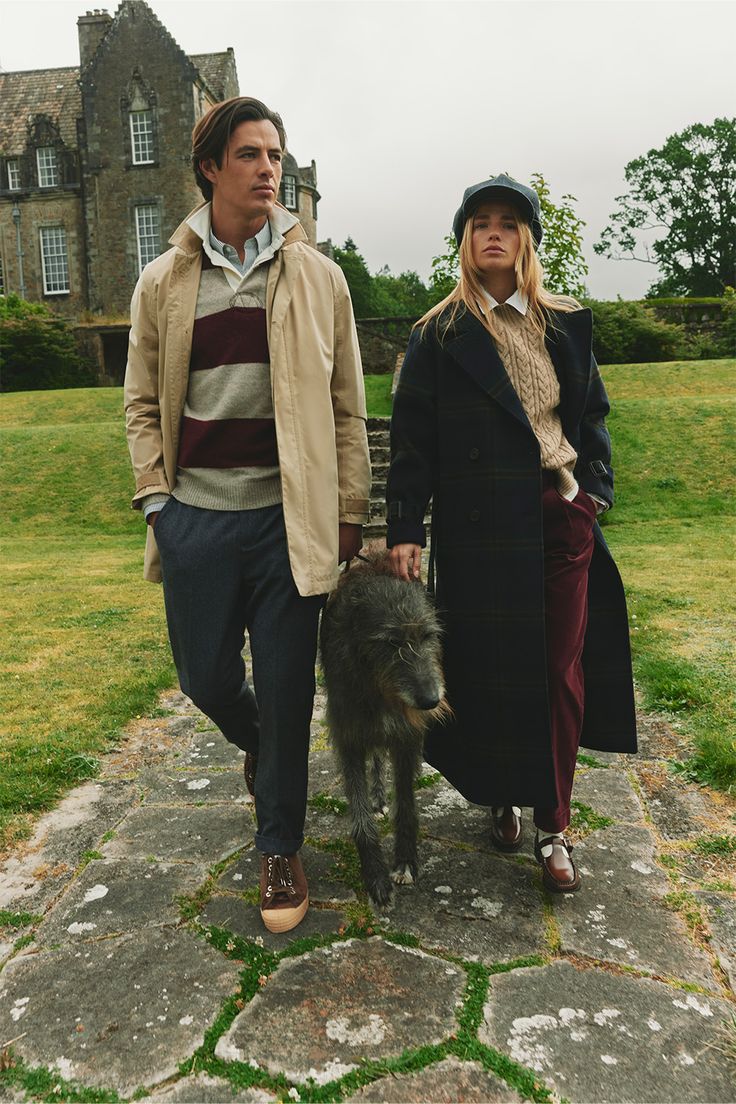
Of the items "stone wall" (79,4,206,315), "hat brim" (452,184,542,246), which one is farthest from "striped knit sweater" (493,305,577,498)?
"stone wall" (79,4,206,315)

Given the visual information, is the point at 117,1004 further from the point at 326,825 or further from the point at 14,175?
the point at 14,175

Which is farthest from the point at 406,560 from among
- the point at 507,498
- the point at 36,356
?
the point at 36,356

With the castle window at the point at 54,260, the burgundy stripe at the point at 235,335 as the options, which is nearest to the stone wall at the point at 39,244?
the castle window at the point at 54,260

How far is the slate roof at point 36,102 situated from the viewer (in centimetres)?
3716

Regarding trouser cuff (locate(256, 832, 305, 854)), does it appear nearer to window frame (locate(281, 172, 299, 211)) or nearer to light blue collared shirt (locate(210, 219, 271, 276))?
light blue collared shirt (locate(210, 219, 271, 276))

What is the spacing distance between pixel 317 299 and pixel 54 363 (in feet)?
94.9

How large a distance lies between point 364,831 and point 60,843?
1.40m

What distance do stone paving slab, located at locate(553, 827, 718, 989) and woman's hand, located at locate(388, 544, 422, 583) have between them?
133 cm

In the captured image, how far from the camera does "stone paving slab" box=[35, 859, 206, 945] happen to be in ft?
9.43

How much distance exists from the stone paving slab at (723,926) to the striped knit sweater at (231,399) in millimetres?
2119

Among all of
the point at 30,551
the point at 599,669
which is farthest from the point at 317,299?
the point at 30,551

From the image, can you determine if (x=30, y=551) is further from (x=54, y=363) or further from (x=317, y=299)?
(x=54, y=363)

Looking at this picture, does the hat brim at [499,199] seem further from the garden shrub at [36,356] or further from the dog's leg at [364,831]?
the garden shrub at [36,356]

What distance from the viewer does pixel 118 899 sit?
3.06m
